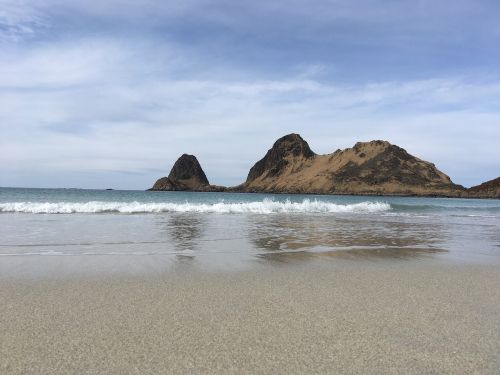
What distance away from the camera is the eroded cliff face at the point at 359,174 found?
141 metres

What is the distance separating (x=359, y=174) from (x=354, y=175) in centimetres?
183

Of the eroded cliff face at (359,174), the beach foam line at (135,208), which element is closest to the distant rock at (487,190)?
the eroded cliff face at (359,174)

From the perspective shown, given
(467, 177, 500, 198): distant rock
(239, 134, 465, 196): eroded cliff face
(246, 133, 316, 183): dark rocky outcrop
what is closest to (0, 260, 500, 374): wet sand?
(239, 134, 465, 196): eroded cliff face

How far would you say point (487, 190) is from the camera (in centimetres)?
14588

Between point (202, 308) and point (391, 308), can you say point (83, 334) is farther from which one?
point (391, 308)

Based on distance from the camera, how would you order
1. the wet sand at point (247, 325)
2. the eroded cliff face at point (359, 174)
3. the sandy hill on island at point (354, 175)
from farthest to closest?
the eroded cliff face at point (359, 174) → the sandy hill on island at point (354, 175) → the wet sand at point (247, 325)

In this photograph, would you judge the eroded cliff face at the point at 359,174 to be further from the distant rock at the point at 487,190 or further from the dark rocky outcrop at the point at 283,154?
the distant rock at the point at 487,190

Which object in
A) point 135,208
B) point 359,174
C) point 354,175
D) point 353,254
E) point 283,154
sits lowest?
point 353,254

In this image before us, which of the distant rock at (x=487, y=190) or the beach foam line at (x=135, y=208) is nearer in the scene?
the beach foam line at (x=135, y=208)

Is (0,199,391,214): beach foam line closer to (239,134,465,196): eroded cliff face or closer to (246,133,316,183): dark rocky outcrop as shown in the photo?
(239,134,465,196): eroded cliff face

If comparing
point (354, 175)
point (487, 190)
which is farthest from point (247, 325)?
point (487, 190)

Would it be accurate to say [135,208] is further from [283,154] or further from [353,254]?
[283,154]

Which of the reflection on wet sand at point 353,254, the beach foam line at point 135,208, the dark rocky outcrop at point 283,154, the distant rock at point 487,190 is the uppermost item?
the dark rocky outcrop at point 283,154

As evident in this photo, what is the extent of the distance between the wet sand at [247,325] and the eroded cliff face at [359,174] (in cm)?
13995
